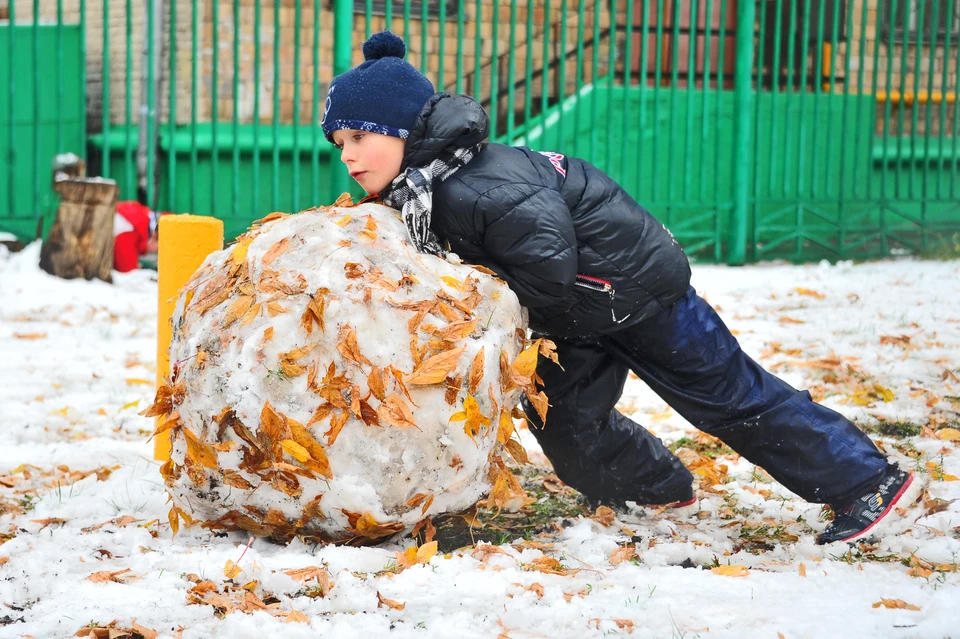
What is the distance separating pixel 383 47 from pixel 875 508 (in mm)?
1853

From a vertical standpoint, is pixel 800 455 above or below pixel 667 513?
above

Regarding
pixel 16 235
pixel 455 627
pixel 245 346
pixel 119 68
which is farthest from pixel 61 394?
pixel 119 68

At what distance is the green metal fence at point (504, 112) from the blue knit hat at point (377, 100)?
5.28m

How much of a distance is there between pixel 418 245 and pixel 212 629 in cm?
102

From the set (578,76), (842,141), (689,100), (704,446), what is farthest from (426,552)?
(842,141)

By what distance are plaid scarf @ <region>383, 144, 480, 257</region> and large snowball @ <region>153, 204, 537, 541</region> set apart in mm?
41

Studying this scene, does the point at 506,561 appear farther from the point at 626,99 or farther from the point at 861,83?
the point at 861,83

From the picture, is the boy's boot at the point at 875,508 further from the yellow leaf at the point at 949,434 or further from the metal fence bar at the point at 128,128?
the metal fence bar at the point at 128,128

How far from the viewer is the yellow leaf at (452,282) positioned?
8.08 ft

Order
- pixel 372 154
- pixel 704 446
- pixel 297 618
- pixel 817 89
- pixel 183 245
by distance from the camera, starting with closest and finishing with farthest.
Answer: pixel 297 618 < pixel 372 154 < pixel 183 245 < pixel 704 446 < pixel 817 89

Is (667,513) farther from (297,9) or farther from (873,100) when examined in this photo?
(873,100)

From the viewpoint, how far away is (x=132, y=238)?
7.68 meters

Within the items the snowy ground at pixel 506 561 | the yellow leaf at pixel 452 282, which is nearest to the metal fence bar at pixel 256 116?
the snowy ground at pixel 506 561

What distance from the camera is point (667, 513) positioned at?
3.18m
